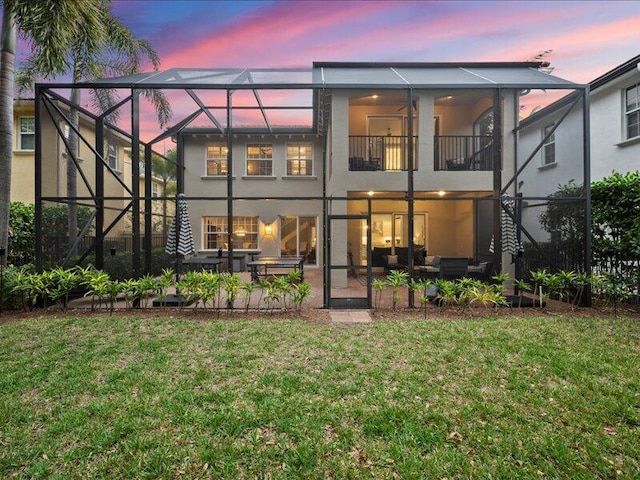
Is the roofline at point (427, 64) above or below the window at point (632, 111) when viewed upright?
above

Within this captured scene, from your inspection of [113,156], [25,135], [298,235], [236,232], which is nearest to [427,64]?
[298,235]

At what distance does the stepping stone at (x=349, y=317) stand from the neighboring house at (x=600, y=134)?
18.4 feet

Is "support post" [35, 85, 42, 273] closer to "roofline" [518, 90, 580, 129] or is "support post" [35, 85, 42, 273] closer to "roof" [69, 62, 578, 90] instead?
"roof" [69, 62, 578, 90]

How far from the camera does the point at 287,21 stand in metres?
10.9

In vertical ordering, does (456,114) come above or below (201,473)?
above

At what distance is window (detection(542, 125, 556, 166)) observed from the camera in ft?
38.2

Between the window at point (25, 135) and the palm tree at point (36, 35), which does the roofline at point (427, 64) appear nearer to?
the palm tree at point (36, 35)

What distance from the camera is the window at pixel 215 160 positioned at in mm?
14945

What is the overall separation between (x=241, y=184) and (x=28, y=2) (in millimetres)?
8895

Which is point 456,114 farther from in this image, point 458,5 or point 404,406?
point 404,406

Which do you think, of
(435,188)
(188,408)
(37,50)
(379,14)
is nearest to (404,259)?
(435,188)

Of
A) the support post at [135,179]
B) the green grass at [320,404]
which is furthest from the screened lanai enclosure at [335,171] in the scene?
the green grass at [320,404]

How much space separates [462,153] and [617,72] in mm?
4492

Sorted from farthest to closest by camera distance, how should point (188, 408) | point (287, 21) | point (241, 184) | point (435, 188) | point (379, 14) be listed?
point (241, 184), point (379, 14), point (287, 21), point (435, 188), point (188, 408)
